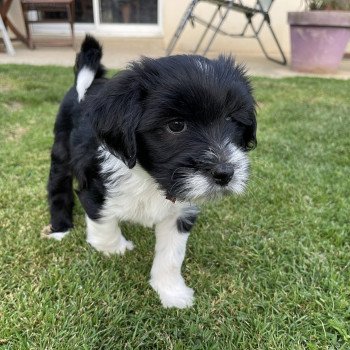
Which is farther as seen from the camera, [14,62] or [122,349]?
[14,62]

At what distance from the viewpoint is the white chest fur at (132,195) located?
6.74 ft

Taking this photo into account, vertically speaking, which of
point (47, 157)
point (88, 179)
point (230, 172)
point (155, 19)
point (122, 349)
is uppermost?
point (230, 172)

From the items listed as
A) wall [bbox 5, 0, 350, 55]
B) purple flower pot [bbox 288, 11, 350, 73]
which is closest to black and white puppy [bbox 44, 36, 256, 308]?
purple flower pot [bbox 288, 11, 350, 73]

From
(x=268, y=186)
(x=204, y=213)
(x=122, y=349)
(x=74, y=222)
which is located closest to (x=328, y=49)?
(x=268, y=186)

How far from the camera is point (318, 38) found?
24.2ft

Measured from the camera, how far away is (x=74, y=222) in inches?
114

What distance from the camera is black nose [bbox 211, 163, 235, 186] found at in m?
1.67

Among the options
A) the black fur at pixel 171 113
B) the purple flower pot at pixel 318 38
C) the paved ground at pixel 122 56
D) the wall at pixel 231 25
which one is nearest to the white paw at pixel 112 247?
the black fur at pixel 171 113

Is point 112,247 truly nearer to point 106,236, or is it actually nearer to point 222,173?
point 106,236

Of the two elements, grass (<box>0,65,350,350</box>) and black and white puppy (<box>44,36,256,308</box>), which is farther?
grass (<box>0,65,350,350</box>)

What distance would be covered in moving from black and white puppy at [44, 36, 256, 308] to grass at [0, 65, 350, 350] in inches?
7.6

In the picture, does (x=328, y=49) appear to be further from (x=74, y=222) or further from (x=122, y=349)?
(x=122, y=349)

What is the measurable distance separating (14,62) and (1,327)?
641cm

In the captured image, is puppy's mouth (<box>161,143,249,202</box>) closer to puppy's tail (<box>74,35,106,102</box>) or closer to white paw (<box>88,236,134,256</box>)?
white paw (<box>88,236,134,256</box>)
